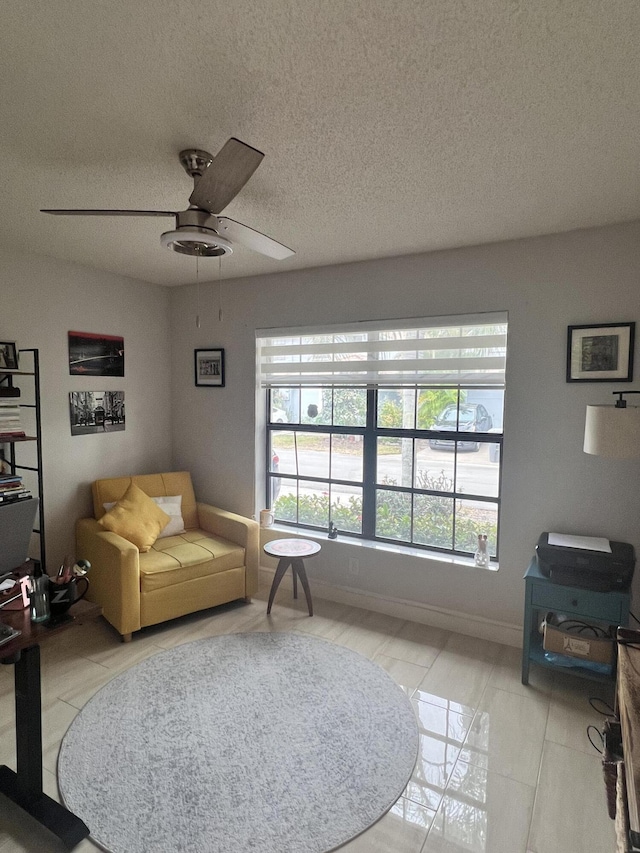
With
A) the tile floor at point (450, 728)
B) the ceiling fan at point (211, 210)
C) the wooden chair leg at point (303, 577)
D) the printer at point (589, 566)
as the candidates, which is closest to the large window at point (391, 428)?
the wooden chair leg at point (303, 577)

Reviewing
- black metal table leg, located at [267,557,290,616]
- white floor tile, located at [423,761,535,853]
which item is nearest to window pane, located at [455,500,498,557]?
black metal table leg, located at [267,557,290,616]

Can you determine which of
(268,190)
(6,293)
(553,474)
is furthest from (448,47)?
(6,293)

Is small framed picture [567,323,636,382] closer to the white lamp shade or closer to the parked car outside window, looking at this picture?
the white lamp shade

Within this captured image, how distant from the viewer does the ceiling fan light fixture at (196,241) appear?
1.88 meters

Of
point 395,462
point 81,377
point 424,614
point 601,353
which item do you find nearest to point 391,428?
point 395,462

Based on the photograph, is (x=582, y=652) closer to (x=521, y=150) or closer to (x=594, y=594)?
(x=594, y=594)

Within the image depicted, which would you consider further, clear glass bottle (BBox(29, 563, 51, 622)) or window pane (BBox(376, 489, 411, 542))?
window pane (BBox(376, 489, 411, 542))

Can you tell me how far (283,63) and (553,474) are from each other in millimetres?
2630

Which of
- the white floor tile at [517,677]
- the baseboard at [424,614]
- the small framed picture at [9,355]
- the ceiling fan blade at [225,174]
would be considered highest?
the ceiling fan blade at [225,174]

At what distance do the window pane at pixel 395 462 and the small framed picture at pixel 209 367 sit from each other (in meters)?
1.59

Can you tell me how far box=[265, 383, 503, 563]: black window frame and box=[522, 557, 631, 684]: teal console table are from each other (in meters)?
0.57

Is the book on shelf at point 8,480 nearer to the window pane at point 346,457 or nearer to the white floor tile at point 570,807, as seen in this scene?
the window pane at point 346,457

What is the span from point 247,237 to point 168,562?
7.59ft

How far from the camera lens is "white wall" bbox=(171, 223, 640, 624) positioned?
286 centimetres
